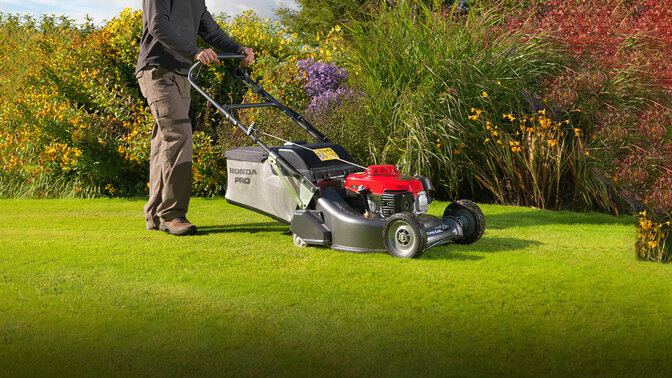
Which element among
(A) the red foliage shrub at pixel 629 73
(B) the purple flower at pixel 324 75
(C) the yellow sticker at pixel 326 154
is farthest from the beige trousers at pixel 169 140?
(A) the red foliage shrub at pixel 629 73

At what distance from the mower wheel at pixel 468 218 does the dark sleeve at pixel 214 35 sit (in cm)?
205

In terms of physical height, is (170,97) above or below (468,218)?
above

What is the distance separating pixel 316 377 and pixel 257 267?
60.2 inches

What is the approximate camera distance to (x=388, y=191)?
379 cm

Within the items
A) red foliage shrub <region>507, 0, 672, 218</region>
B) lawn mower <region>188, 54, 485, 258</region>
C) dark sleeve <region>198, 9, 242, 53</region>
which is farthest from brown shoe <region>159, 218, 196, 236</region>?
red foliage shrub <region>507, 0, 672, 218</region>

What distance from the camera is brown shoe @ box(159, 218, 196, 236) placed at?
4.57 meters

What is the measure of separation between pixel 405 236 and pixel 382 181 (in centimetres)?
37

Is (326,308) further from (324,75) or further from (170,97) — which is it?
(324,75)

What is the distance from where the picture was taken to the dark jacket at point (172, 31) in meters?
4.38

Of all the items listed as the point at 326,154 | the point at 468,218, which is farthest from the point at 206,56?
the point at 468,218

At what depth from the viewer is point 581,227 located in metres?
4.79

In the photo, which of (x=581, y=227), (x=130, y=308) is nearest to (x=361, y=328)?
(x=130, y=308)

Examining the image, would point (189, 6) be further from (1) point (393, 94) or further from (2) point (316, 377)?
(2) point (316, 377)

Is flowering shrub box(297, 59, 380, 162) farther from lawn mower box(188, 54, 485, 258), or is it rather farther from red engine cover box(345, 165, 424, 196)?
red engine cover box(345, 165, 424, 196)
